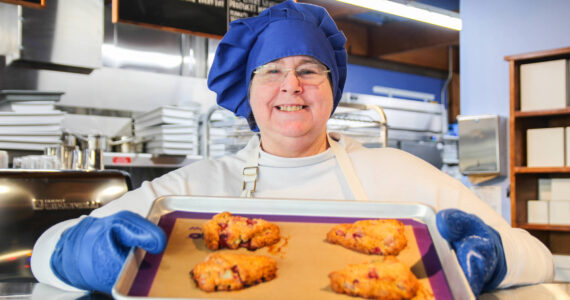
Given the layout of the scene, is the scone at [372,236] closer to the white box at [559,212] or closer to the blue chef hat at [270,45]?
the blue chef hat at [270,45]

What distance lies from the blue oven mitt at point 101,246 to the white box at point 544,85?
Result: 4.15m

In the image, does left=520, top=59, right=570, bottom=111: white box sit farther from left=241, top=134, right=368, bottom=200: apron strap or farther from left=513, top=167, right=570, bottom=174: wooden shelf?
left=241, top=134, right=368, bottom=200: apron strap

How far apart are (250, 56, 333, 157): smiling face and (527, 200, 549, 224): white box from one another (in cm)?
326

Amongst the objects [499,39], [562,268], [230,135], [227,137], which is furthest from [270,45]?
[499,39]

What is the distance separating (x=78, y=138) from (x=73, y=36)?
3.33 feet

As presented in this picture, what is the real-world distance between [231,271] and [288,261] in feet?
0.40

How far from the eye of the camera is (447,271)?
2.65ft

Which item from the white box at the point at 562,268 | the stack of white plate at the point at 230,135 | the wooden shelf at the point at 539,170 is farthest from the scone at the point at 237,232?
the white box at the point at 562,268

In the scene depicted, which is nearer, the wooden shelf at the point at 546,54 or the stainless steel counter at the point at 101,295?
the stainless steel counter at the point at 101,295

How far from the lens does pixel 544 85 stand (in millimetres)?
4215

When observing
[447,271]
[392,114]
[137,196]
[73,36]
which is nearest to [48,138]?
[73,36]

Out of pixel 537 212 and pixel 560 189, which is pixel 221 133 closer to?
pixel 537 212

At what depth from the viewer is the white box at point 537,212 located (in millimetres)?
4170

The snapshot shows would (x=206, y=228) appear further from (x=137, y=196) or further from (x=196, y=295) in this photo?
(x=137, y=196)
